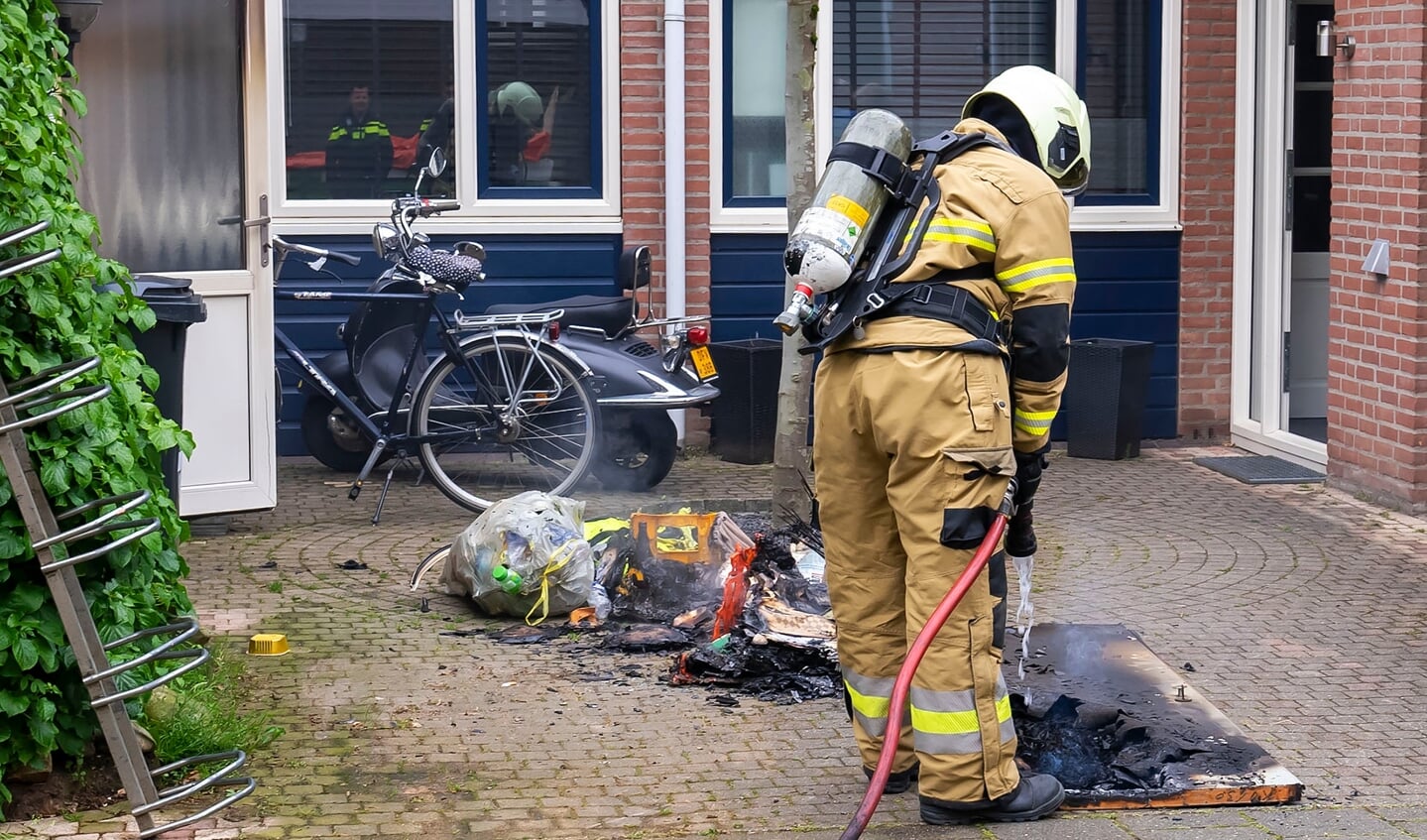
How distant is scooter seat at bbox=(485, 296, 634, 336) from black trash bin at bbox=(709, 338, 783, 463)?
3.24ft

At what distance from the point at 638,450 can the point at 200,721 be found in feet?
13.5

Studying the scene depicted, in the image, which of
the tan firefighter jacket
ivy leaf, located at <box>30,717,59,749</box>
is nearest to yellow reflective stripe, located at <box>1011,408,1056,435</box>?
the tan firefighter jacket

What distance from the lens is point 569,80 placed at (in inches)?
410

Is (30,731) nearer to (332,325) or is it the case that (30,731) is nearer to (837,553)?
(837,553)

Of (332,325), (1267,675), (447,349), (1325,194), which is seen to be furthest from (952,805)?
(1325,194)

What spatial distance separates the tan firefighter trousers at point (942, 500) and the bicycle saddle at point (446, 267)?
4232 millimetres

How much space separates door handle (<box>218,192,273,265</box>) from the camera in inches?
323

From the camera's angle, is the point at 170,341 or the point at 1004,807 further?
the point at 170,341

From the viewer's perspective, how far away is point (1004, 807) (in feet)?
15.7

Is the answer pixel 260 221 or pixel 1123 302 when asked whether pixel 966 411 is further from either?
pixel 1123 302

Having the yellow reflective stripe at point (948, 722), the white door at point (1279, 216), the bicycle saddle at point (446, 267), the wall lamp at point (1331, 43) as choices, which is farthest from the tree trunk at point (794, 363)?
the white door at point (1279, 216)

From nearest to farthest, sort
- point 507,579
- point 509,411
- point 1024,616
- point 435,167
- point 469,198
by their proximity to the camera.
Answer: point 1024,616 → point 507,579 → point 509,411 → point 435,167 → point 469,198

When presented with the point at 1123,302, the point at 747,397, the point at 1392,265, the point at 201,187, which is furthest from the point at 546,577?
the point at 1123,302

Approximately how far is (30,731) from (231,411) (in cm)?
356
